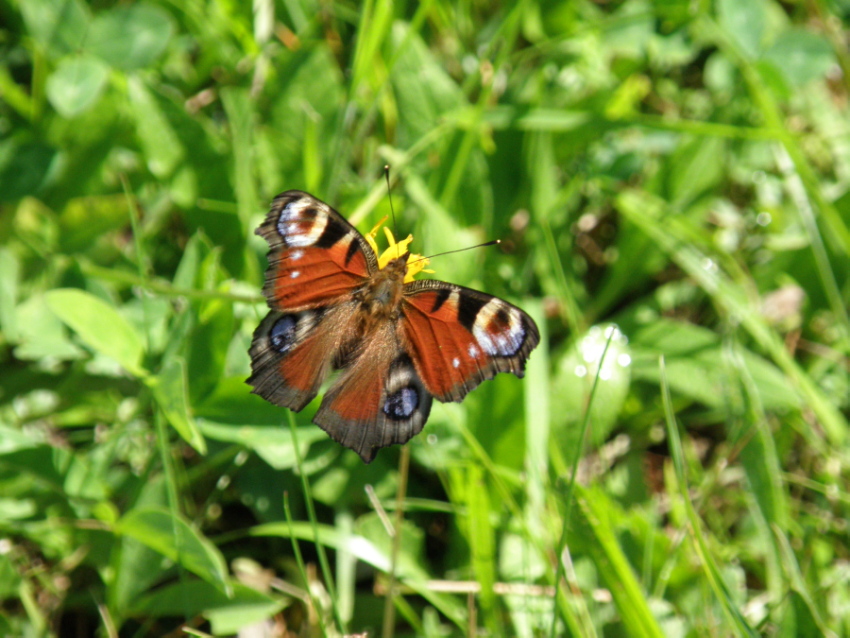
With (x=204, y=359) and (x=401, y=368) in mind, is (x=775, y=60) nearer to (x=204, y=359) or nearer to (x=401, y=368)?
(x=401, y=368)

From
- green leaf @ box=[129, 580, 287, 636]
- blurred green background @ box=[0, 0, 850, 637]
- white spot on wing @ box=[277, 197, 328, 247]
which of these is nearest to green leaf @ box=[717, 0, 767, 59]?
blurred green background @ box=[0, 0, 850, 637]

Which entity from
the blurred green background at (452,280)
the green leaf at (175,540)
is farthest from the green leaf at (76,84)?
the green leaf at (175,540)

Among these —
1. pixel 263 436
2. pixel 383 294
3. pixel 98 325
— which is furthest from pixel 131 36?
pixel 263 436

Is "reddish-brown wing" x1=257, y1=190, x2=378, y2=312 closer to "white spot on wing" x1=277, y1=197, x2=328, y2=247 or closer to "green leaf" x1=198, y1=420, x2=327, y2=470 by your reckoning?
"white spot on wing" x1=277, y1=197, x2=328, y2=247

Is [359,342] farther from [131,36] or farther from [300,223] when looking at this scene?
[131,36]

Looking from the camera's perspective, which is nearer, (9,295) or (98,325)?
(98,325)
